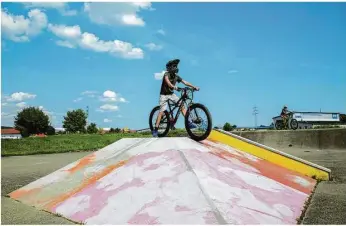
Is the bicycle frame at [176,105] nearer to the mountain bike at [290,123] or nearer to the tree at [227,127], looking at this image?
the mountain bike at [290,123]

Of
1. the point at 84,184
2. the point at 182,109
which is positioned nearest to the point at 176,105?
the point at 182,109

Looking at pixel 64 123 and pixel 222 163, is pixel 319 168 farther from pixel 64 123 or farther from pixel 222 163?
pixel 64 123

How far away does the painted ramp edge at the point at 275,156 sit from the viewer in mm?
8085

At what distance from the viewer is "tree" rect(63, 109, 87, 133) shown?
326 ft

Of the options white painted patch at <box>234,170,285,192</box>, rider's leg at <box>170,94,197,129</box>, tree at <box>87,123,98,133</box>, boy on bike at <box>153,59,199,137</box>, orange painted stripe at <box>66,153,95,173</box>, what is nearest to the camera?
white painted patch at <box>234,170,285,192</box>

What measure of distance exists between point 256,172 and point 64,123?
9832 cm

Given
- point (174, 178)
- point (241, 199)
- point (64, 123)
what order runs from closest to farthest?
point (241, 199) → point (174, 178) → point (64, 123)

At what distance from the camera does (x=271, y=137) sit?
682 inches

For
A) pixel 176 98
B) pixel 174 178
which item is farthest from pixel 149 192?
pixel 176 98

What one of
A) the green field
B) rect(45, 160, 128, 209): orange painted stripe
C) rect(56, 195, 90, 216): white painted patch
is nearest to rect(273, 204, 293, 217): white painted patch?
rect(56, 195, 90, 216): white painted patch

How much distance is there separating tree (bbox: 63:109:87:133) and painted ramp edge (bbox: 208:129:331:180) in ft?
307

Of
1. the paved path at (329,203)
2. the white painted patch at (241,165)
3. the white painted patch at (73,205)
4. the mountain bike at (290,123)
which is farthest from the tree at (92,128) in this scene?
the white painted patch at (73,205)

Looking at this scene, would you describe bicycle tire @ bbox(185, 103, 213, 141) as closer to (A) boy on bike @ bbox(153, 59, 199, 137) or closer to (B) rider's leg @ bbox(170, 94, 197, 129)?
(B) rider's leg @ bbox(170, 94, 197, 129)

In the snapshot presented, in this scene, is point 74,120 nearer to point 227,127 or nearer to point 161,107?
point 227,127
